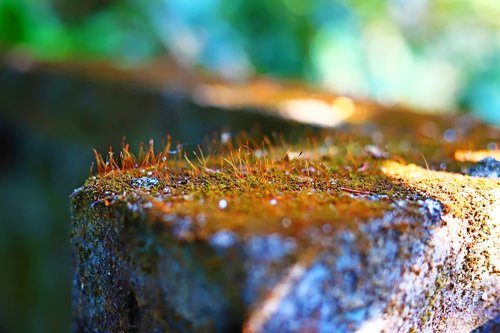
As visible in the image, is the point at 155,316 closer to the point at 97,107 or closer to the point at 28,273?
the point at 97,107

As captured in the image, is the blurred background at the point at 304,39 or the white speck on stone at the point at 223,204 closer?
the white speck on stone at the point at 223,204

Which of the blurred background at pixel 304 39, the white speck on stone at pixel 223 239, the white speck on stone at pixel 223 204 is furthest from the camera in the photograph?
the blurred background at pixel 304 39

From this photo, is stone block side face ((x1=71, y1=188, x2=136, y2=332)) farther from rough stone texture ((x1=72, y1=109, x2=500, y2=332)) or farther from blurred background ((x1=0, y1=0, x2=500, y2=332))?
blurred background ((x1=0, y1=0, x2=500, y2=332))

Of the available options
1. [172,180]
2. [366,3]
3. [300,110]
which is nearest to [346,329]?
[172,180]

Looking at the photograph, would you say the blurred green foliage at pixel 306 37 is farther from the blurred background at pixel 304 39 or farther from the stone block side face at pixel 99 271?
the stone block side face at pixel 99 271

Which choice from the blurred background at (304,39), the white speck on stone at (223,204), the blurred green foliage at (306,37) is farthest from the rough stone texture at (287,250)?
the blurred green foliage at (306,37)

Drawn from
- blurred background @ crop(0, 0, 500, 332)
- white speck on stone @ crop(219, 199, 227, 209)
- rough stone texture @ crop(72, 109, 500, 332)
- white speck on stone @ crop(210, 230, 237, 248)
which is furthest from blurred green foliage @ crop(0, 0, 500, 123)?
white speck on stone @ crop(210, 230, 237, 248)
